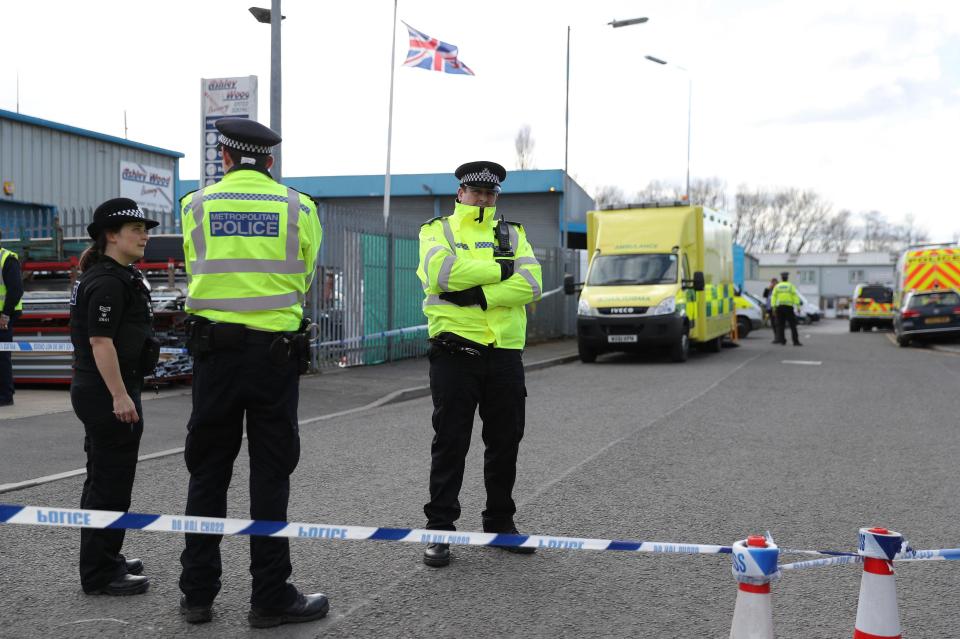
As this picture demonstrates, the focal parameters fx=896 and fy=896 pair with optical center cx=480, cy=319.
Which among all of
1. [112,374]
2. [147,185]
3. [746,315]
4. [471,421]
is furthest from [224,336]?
[746,315]

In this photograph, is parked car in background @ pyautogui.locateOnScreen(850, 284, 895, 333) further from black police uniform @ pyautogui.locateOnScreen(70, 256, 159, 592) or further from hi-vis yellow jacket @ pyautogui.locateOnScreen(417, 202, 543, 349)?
black police uniform @ pyautogui.locateOnScreen(70, 256, 159, 592)

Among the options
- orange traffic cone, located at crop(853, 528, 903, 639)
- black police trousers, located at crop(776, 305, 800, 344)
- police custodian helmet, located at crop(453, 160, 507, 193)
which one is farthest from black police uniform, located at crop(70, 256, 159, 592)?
black police trousers, located at crop(776, 305, 800, 344)

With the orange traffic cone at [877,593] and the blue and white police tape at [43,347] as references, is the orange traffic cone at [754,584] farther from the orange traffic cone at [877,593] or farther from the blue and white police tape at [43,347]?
the blue and white police tape at [43,347]

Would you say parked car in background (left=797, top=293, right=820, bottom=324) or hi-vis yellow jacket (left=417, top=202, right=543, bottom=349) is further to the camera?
parked car in background (left=797, top=293, right=820, bottom=324)

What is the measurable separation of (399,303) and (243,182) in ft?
40.1

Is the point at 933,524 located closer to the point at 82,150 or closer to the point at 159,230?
the point at 159,230

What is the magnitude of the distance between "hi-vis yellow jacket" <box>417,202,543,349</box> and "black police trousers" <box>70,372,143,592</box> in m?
1.57

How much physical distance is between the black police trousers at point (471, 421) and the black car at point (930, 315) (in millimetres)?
22148

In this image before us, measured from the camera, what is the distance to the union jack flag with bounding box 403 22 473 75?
20859 millimetres

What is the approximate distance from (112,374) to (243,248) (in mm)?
869

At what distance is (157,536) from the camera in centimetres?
484

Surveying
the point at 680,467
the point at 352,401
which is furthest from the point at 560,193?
the point at 680,467

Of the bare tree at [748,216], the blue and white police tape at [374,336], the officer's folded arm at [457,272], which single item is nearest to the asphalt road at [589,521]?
the officer's folded arm at [457,272]

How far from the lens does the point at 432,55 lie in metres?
21.0
